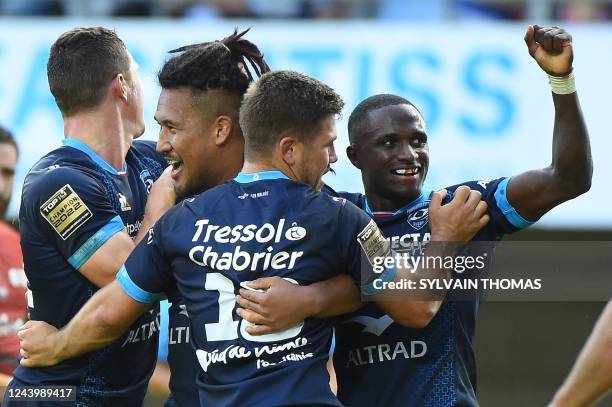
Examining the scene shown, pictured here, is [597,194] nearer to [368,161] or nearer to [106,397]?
[368,161]

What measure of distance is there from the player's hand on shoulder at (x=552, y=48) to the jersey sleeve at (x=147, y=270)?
1568mm

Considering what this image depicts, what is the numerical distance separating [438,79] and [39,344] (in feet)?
19.8

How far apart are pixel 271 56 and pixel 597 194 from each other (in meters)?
3.23

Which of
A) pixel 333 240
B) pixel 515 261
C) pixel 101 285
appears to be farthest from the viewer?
pixel 515 261

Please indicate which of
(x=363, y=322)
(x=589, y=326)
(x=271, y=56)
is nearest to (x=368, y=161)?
(x=363, y=322)

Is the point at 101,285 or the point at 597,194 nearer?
the point at 101,285

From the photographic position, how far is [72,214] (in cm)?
420

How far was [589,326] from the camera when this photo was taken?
10.9 metres

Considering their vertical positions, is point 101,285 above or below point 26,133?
above

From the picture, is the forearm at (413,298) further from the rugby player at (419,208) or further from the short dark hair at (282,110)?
the short dark hair at (282,110)

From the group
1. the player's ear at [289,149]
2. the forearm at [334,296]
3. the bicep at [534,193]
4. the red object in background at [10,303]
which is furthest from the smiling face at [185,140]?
the red object in background at [10,303]

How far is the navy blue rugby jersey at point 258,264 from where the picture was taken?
3.63m

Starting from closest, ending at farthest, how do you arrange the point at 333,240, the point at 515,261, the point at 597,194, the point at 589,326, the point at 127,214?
1. the point at 333,240
2. the point at 127,214
3. the point at 515,261
4. the point at 597,194
5. the point at 589,326

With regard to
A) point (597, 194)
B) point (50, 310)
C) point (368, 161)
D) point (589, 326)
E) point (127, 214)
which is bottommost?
point (589, 326)
